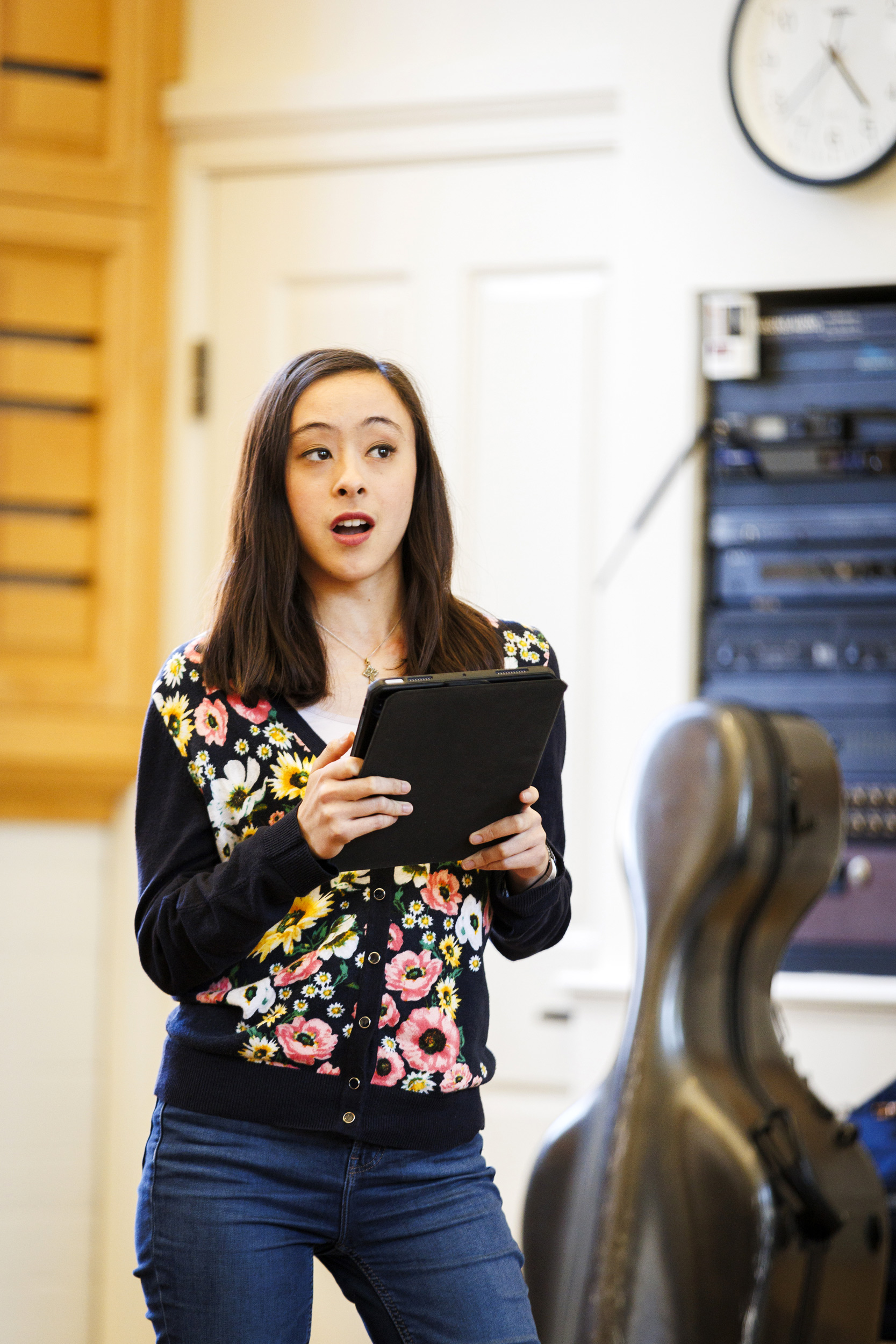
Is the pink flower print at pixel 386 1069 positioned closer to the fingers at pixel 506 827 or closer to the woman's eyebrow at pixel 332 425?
the fingers at pixel 506 827

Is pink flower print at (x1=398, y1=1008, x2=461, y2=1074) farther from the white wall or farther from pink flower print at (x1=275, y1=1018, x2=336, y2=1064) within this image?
the white wall

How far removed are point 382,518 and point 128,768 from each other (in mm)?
1391

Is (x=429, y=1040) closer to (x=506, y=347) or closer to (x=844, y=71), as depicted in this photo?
(x=506, y=347)

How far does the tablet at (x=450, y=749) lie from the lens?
3.12ft

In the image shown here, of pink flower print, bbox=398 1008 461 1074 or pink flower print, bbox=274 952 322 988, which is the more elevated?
pink flower print, bbox=274 952 322 988

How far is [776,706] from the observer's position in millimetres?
2152

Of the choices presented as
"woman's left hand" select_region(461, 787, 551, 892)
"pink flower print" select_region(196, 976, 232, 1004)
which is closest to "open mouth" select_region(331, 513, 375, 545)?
"woman's left hand" select_region(461, 787, 551, 892)

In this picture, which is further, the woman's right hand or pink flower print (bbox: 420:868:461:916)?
pink flower print (bbox: 420:868:461:916)

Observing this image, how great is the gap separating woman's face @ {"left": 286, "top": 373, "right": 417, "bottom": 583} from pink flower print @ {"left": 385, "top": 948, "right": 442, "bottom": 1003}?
30 centimetres

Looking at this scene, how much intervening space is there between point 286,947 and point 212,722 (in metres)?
0.18

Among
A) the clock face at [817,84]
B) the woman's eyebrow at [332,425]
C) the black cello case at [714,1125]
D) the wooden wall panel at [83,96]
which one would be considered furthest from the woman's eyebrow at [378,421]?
the wooden wall panel at [83,96]

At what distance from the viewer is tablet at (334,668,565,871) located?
37.4 inches

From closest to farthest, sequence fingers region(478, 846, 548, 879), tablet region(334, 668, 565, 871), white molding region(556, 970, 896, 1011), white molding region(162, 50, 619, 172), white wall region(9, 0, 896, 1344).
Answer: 1. tablet region(334, 668, 565, 871)
2. fingers region(478, 846, 548, 879)
3. white molding region(556, 970, 896, 1011)
4. white wall region(9, 0, 896, 1344)
5. white molding region(162, 50, 619, 172)

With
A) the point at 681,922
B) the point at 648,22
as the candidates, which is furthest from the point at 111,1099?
the point at 648,22
